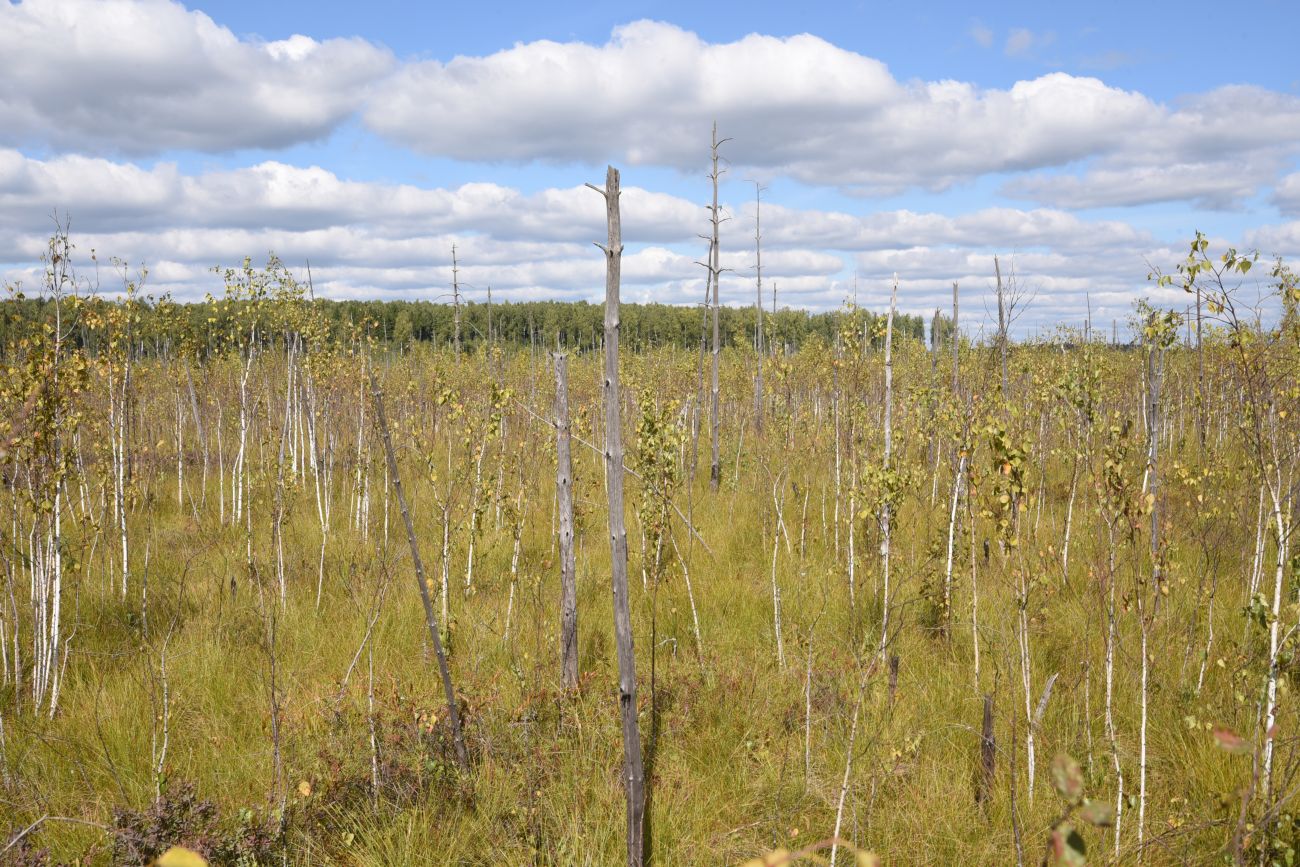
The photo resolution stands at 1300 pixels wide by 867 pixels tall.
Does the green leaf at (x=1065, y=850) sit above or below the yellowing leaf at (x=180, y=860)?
below

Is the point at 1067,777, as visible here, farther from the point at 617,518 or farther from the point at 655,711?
the point at 655,711

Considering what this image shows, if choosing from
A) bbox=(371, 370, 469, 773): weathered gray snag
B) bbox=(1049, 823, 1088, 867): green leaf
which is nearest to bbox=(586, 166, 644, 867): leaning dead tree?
bbox=(371, 370, 469, 773): weathered gray snag

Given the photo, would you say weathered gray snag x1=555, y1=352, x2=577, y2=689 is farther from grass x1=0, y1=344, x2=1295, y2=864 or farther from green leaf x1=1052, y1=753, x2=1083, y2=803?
green leaf x1=1052, y1=753, x2=1083, y2=803

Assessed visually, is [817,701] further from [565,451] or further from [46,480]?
[46,480]

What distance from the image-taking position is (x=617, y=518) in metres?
3.20

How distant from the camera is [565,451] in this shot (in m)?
4.90

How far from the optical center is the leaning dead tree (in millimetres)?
3045

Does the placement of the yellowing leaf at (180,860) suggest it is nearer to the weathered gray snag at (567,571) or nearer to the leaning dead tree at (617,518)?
the leaning dead tree at (617,518)

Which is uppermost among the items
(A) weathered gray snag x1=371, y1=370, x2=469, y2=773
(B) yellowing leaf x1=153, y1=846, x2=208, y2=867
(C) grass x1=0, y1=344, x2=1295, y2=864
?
(B) yellowing leaf x1=153, y1=846, x2=208, y2=867

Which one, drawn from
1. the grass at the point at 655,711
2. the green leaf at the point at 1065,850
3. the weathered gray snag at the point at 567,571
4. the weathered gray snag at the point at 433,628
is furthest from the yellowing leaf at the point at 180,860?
the weathered gray snag at the point at 567,571

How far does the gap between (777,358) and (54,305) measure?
544 inches

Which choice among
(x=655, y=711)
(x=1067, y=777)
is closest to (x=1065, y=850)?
(x=1067, y=777)

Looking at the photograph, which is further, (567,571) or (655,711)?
(567,571)

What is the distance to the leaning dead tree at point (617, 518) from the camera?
9.99 ft
